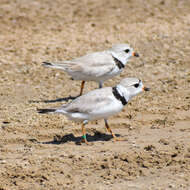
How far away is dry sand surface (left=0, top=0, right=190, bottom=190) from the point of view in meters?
5.35

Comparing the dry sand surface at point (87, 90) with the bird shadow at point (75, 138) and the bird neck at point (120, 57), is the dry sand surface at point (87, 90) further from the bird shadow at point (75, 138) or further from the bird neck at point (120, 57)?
the bird neck at point (120, 57)

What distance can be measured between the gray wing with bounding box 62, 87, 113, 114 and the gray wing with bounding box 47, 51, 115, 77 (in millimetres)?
1681

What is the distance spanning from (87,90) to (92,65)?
716mm

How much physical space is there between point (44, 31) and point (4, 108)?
4349 millimetres

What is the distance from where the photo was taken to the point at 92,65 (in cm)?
778

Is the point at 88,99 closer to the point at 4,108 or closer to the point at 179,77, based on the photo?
the point at 4,108

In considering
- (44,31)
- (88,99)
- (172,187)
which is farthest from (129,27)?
(172,187)

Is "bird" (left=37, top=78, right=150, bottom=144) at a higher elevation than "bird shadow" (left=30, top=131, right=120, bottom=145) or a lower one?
higher

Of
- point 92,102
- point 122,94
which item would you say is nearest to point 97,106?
point 92,102

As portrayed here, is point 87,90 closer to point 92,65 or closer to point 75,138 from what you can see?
point 92,65

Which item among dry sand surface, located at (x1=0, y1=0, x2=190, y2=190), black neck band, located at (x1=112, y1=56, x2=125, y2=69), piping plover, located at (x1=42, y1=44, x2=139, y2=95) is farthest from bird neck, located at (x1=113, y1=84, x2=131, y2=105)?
black neck band, located at (x1=112, y1=56, x2=125, y2=69)

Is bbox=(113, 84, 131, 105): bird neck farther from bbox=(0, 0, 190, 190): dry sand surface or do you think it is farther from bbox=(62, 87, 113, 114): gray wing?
bbox=(0, 0, 190, 190): dry sand surface

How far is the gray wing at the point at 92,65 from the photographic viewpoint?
7.74m

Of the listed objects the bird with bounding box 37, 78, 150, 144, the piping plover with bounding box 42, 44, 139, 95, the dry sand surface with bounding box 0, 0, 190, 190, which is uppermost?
the bird with bounding box 37, 78, 150, 144
